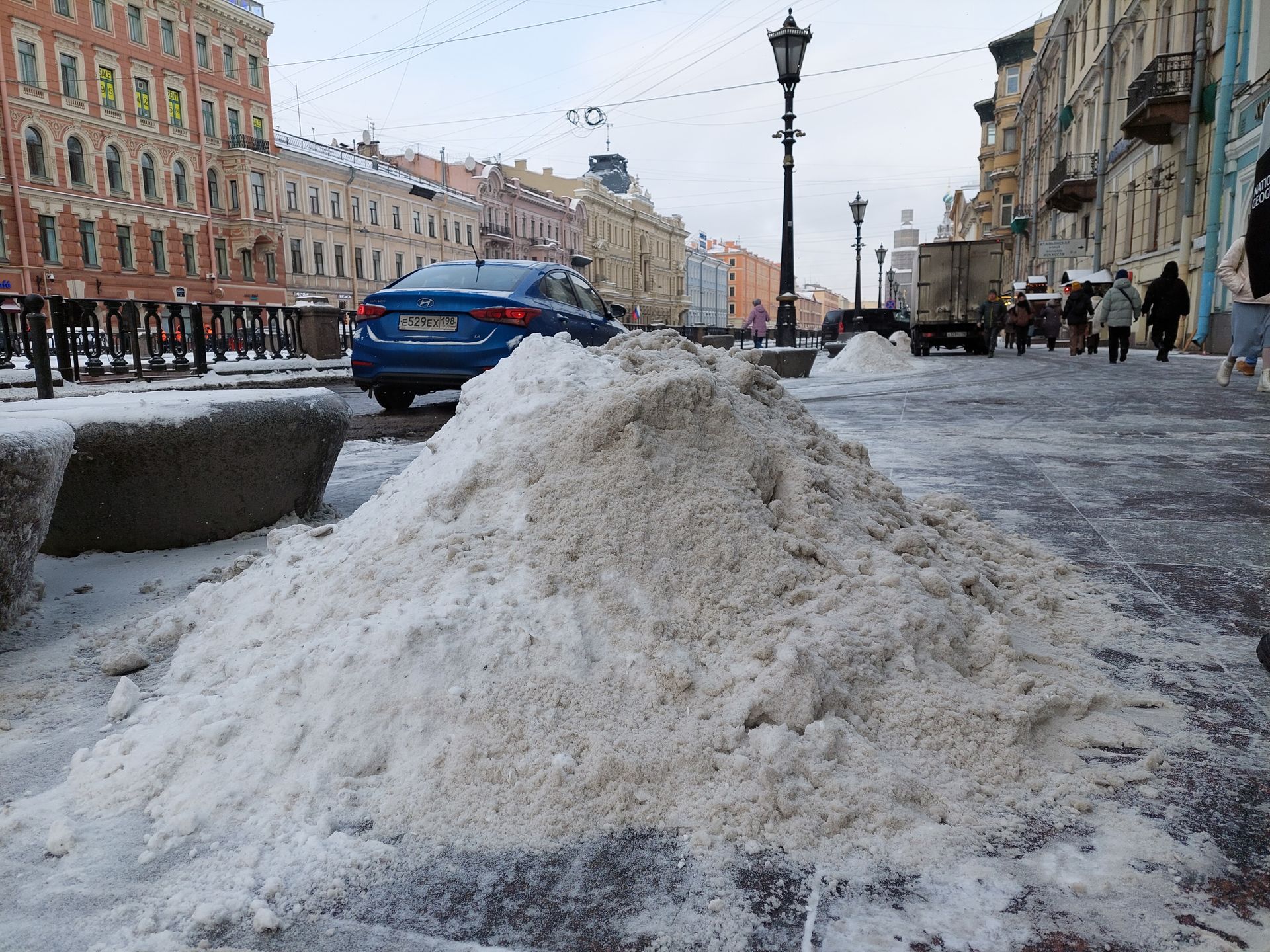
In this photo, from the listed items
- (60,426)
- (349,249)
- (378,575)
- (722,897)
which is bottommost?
(722,897)

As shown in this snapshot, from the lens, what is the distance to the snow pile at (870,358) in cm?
1521

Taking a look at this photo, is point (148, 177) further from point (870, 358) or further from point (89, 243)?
point (870, 358)

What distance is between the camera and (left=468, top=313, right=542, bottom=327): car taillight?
724 centimetres

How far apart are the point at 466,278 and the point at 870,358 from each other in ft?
31.6

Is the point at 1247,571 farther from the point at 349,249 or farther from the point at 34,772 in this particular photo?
the point at 349,249

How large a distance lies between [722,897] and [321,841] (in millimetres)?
692

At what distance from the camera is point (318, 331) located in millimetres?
14789

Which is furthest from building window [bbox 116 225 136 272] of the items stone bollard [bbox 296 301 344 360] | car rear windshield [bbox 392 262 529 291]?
car rear windshield [bbox 392 262 529 291]

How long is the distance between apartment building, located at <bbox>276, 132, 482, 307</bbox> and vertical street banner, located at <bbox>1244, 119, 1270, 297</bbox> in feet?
128

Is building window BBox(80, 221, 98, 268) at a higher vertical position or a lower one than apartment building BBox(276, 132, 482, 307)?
lower

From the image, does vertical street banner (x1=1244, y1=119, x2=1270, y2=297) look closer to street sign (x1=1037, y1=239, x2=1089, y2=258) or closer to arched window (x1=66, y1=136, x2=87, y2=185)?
street sign (x1=1037, y1=239, x2=1089, y2=258)

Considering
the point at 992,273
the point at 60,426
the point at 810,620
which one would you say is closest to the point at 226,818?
the point at 810,620

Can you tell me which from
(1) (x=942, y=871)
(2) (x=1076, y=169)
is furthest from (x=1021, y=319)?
(1) (x=942, y=871)

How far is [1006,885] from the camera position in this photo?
1397mm
